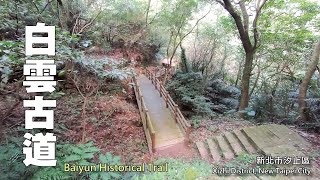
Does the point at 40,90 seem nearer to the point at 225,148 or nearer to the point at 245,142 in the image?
the point at 225,148

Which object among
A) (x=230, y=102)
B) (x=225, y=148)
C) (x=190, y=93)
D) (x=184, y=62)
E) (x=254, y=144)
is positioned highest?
(x=184, y=62)

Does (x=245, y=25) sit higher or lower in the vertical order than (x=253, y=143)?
higher

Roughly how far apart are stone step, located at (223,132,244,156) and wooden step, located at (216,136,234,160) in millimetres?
100

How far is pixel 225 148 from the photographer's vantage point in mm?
5750

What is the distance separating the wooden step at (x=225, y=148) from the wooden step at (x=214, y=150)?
0.13 meters

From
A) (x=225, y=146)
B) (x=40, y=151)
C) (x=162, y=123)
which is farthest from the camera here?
(x=162, y=123)

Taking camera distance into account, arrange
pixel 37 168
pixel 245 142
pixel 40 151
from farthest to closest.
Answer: pixel 245 142, pixel 37 168, pixel 40 151

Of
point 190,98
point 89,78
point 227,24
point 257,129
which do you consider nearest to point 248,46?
point 227,24

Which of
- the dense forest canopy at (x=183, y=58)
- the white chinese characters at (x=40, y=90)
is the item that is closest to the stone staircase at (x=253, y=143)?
the dense forest canopy at (x=183, y=58)

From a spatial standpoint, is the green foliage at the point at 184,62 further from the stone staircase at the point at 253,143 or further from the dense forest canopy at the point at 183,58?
the stone staircase at the point at 253,143

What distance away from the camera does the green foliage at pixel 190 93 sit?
10722 mm

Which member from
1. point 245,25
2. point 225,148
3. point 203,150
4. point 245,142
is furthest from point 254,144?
point 245,25

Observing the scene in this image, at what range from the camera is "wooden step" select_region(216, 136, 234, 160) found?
211 inches

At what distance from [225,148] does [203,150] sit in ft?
2.14
